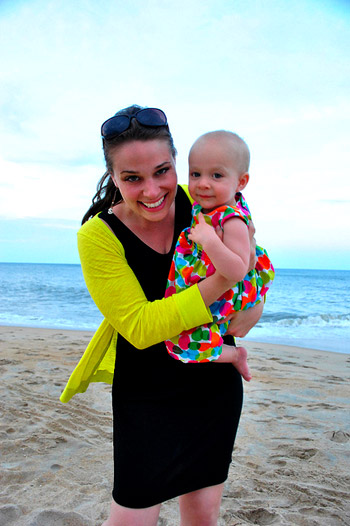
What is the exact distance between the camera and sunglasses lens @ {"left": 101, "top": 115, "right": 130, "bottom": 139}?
72.7 inches

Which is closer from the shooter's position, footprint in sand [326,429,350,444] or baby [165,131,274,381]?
baby [165,131,274,381]

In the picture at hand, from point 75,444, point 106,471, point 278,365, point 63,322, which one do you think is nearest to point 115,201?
point 106,471

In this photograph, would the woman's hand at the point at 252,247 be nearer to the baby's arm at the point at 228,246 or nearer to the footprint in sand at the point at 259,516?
the baby's arm at the point at 228,246

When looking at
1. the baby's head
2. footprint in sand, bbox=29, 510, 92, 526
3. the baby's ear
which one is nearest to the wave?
footprint in sand, bbox=29, 510, 92, 526

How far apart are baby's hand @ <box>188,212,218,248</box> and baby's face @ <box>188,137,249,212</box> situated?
0.47 feet

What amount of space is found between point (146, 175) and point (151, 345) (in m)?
0.71

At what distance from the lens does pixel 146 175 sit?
182cm

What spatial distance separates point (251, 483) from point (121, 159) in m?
2.90

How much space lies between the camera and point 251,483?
141 inches

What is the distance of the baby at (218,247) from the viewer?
180cm

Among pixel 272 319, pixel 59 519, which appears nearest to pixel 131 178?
pixel 59 519

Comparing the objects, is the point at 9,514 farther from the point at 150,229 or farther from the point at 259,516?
the point at 150,229

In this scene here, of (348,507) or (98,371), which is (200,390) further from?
(348,507)

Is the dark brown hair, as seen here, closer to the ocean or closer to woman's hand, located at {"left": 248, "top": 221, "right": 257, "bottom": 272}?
woman's hand, located at {"left": 248, "top": 221, "right": 257, "bottom": 272}
